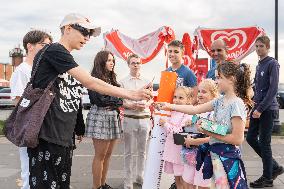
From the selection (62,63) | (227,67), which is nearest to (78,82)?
(62,63)

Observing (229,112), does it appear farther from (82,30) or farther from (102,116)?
(102,116)

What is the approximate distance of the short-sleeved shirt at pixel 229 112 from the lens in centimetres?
373

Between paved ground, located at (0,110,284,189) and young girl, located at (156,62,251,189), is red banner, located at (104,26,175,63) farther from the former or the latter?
young girl, located at (156,62,251,189)

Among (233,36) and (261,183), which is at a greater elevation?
(233,36)

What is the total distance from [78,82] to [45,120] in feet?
1.27

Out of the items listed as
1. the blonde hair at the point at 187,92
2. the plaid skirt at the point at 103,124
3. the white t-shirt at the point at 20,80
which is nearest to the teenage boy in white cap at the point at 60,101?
the white t-shirt at the point at 20,80

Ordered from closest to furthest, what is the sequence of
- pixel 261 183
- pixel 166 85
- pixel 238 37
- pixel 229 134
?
1. pixel 229 134
2. pixel 166 85
3. pixel 261 183
4. pixel 238 37

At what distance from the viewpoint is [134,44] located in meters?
13.6

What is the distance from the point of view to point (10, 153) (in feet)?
32.3

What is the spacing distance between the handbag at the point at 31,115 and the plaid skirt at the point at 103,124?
207 centimetres

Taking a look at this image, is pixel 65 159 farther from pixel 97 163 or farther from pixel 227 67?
pixel 97 163

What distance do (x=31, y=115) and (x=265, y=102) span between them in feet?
11.8

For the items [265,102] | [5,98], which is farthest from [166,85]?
[5,98]

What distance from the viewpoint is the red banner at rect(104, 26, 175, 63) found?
12.9m
